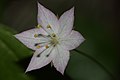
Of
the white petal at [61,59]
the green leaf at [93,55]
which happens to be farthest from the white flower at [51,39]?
the green leaf at [93,55]

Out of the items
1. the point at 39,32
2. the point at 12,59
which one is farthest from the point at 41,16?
the point at 12,59

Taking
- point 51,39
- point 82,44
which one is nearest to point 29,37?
point 51,39

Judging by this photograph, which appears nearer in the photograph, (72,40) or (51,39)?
(72,40)

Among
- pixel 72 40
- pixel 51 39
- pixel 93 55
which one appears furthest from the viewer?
pixel 93 55

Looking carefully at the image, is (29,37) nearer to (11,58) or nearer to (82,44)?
(11,58)

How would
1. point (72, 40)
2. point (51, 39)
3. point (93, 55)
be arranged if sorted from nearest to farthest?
point (72, 40)
point (51, 39)
point (93, 55)

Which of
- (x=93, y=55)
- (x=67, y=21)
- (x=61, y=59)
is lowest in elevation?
(x=93, y=55)

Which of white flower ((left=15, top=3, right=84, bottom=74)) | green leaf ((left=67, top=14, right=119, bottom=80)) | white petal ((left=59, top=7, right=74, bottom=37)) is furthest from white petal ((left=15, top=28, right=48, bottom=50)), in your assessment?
green leaf ((left=67, top=14, right=119, bottom=80))

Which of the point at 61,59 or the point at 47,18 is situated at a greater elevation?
the point at 47,18
